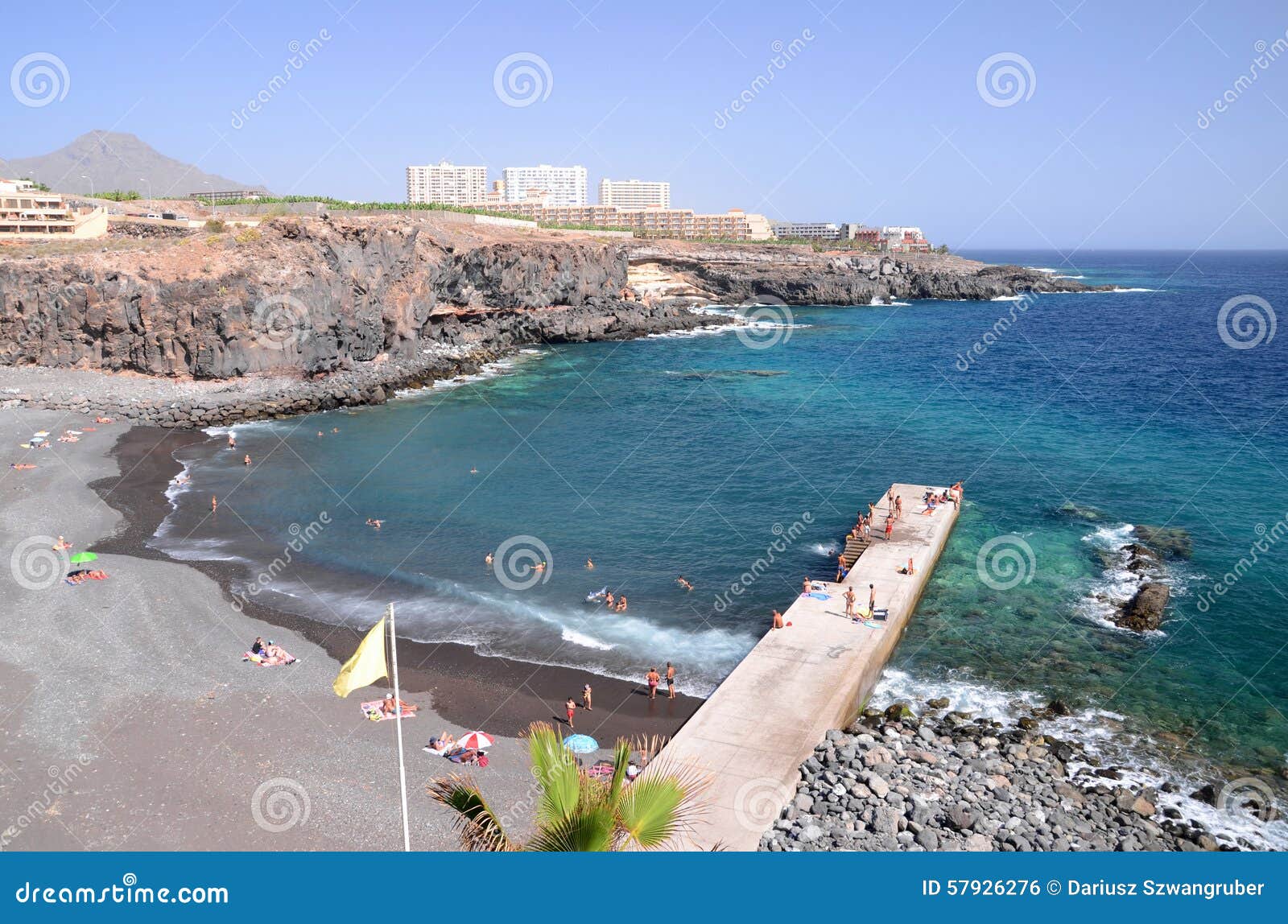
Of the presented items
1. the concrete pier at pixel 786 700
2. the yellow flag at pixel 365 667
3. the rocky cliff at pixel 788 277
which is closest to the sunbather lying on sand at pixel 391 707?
the concrete pier at pixel 786 700

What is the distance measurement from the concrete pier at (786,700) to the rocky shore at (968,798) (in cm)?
42

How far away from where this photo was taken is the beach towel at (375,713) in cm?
2034

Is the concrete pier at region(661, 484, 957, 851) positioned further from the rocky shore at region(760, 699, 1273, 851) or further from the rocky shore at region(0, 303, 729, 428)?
the rocky shore at region(0, 303, 729, 428)

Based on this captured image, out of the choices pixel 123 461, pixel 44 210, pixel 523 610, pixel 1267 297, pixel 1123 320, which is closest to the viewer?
pixel 523 610

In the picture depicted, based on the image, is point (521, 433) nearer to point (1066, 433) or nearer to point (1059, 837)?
point (1066, 433)

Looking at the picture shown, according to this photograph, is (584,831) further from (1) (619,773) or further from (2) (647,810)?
(1) (619,773)

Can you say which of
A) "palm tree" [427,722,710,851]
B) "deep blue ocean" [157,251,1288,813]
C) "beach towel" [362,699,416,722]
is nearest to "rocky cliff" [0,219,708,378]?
"deep blue ocean" [157,251,1288,813]

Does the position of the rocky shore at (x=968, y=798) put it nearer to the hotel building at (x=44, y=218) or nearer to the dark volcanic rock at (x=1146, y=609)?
the dark volcanic rock at (x=1146, y=609)

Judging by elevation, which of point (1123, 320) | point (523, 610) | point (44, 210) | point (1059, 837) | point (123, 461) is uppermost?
point (44, 210)

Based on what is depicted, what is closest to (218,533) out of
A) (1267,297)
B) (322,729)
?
(322,729)

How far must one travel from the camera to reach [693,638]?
25188 millimetres

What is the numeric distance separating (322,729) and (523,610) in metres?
8.09

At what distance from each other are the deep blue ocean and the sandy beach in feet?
6.03

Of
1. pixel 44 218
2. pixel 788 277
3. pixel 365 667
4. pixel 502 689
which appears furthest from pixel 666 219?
pixel 365 667
